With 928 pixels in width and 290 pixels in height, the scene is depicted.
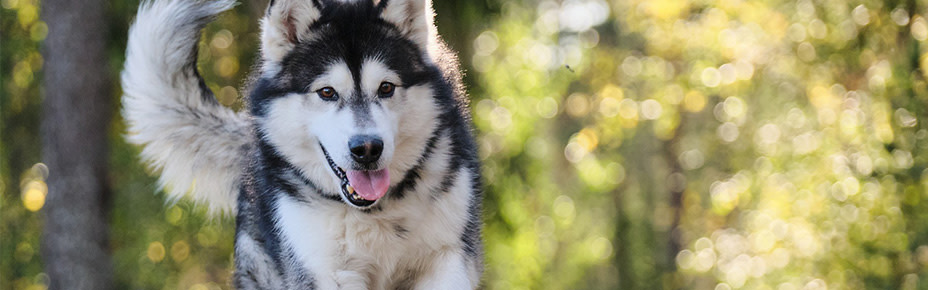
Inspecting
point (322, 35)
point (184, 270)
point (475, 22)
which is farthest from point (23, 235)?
point (322, 35)

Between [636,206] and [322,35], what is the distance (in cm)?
1676

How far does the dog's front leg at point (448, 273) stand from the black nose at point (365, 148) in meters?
0.59

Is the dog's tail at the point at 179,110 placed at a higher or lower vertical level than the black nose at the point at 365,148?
lower

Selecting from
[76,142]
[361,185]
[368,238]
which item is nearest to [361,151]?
[361,185]

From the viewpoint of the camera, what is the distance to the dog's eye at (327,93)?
3344 millimetres

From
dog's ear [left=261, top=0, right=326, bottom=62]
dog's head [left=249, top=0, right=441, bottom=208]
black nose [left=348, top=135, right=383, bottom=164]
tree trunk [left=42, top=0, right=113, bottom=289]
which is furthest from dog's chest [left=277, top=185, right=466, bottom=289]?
tree trunk [left=42, top=0, right=113, bottom=289]

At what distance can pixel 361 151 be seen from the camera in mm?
3145

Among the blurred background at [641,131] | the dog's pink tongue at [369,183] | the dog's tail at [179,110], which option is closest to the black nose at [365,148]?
the dog's pink tongue at [369,183]

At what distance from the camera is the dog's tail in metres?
4.30

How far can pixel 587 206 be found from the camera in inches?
775

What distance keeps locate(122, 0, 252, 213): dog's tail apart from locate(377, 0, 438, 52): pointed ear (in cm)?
113

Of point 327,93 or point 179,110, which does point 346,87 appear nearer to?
point 327,93

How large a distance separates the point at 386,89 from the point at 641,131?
17.2m

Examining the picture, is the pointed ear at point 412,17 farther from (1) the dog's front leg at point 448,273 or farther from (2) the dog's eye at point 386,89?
(1) the dog's front leg at point 448,273
